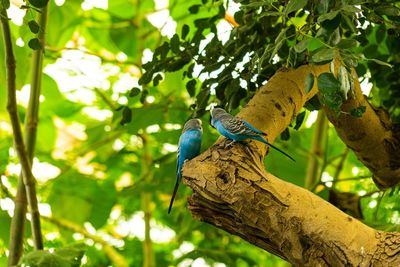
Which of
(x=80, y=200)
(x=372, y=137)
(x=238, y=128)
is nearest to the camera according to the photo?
(x=238, y=128)

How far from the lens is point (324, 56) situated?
75 cm

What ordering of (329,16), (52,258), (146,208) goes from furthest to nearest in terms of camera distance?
(146,208) < (52,258) < (329,16)

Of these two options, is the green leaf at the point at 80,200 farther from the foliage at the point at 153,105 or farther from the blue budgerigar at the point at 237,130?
the blue budgerigar at the point at 237,130

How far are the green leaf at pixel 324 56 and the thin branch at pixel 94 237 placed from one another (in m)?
0.88

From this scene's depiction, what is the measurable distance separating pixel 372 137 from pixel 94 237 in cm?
70

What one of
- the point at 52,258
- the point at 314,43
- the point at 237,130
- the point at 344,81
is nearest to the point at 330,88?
the point at 344,81

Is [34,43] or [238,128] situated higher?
[34,43]

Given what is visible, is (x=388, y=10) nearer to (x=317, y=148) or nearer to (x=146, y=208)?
(x=317, y=148)

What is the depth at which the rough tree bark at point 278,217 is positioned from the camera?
2.46 ft

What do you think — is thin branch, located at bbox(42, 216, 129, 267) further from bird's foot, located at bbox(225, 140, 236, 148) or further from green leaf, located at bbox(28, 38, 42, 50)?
bird's foot, located at bbox(225, 140, 236, 148)

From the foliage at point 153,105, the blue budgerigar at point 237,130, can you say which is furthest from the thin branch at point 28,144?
the blue budgerigar at point 237,130

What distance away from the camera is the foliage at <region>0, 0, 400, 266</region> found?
3.32ft

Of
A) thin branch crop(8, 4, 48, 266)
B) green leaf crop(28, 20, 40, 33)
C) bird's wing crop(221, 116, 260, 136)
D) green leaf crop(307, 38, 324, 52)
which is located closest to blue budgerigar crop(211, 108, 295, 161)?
bird's wing crop(221, 116, 260, 136)

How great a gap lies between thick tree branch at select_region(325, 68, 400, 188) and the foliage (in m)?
0.05
